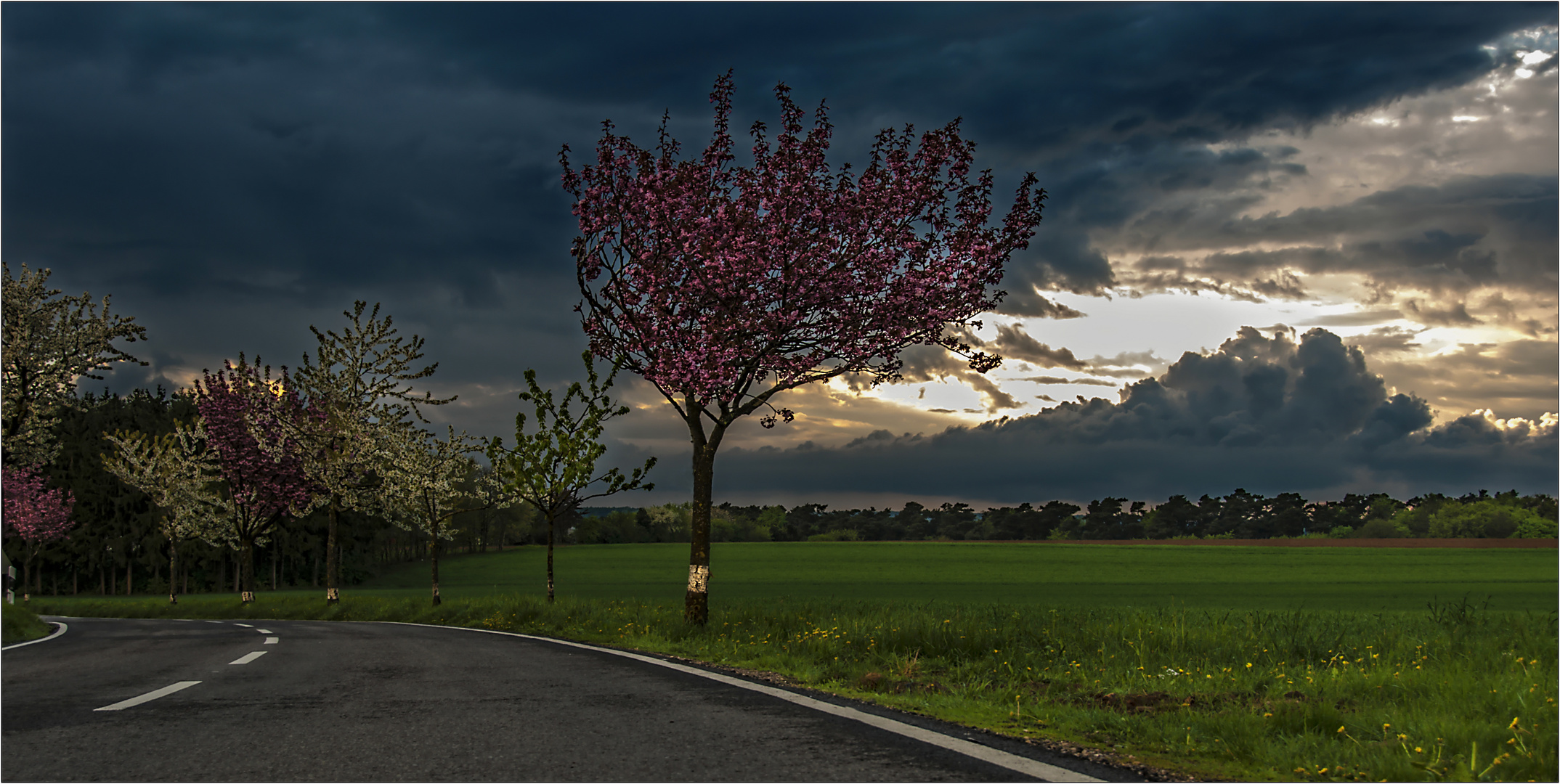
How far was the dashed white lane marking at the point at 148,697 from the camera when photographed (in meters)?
8.18

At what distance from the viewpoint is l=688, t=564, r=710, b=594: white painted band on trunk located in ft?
58.3

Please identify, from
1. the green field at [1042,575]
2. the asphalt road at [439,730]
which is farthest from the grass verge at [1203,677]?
the green field at [1042,575]

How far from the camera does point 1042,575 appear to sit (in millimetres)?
53250

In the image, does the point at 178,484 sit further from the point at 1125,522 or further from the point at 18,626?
the point at 1125,522

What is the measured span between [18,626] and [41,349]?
27.1 ft

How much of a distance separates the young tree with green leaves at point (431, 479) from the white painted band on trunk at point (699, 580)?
18.8 m

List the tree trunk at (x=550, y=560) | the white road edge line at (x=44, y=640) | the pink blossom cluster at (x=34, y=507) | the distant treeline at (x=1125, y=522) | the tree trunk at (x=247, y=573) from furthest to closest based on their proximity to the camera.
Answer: the distant treeline at (x=1125, y=522), the pink blossom cluster at (x=34, y=507), the tree trunk at (x=247, y=573), the tree trunk at (x=550, y=560), the white road edge line at (x=44, y=640)

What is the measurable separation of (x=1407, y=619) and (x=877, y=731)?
16.4 meters

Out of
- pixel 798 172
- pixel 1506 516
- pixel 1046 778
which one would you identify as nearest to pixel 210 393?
pixel 798 172

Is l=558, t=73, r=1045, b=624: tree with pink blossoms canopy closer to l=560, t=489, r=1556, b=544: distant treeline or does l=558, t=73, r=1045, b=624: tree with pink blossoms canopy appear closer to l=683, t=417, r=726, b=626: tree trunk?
l=683, t=417, r=726, b=626: tree trunk

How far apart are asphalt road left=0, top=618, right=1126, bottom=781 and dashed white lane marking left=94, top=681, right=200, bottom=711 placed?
49mm

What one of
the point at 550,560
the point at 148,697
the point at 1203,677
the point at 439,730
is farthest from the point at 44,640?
the point at 1203,677

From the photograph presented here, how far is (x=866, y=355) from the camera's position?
18656mm

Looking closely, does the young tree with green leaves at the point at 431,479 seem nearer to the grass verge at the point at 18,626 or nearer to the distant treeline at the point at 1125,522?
the grass verge at the point at 18,626
